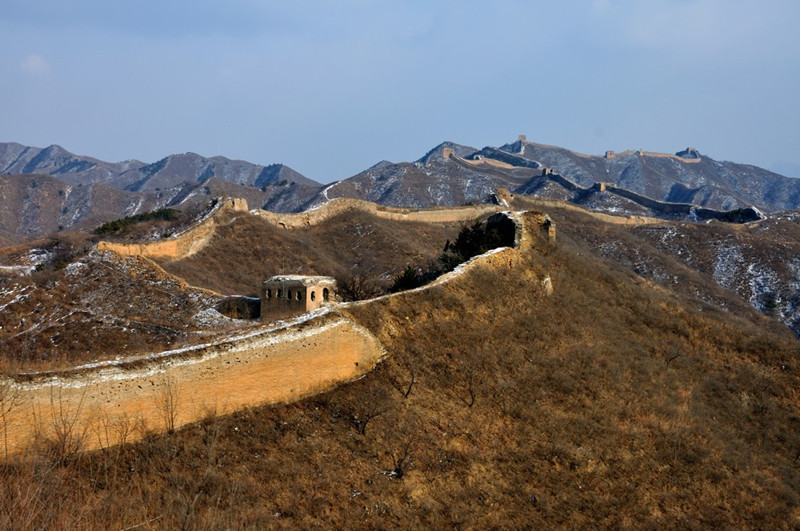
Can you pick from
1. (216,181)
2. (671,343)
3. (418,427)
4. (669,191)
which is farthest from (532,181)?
(418,427)

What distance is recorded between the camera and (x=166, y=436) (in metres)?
12.2

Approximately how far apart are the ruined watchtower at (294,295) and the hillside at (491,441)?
18.5 ft

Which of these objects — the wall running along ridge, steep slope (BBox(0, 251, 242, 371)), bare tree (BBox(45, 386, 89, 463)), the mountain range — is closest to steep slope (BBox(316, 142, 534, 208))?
the mountain range

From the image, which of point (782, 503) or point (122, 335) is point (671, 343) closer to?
point (782, 503)

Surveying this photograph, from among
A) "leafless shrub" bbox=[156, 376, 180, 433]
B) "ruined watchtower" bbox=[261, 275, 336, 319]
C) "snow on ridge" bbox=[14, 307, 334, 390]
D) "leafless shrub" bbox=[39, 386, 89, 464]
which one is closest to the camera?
"leafless shrub" bbox=[39, 386, 89, 464]

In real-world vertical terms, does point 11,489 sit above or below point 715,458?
above

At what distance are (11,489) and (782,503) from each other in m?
15.7

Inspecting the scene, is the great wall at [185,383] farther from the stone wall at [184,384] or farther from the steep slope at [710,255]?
the steep slope at [710,255]

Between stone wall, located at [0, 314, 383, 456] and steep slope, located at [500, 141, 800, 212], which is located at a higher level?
steep slope, located at [500, 141, 800, 212]

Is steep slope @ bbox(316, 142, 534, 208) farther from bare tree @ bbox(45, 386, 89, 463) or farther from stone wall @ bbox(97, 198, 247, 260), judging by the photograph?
bare tree @ bbox(45, 386, 89, 463)

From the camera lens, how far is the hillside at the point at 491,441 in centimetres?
1093

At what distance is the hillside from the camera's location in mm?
10930

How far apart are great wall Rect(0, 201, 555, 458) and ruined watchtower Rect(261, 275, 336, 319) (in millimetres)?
5923

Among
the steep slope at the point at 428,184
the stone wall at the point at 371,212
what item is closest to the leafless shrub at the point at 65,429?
the stone wall at the point at 371,212
